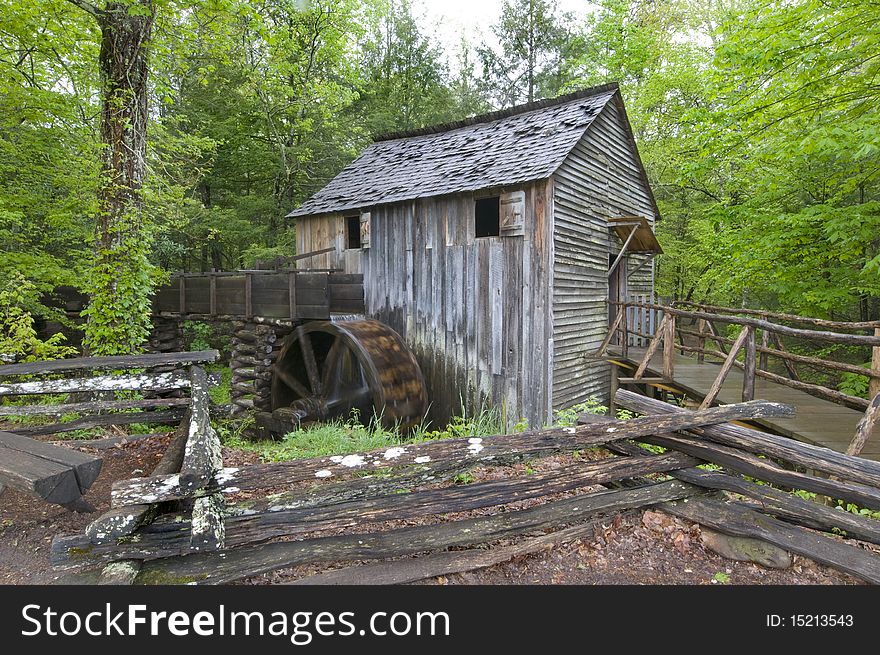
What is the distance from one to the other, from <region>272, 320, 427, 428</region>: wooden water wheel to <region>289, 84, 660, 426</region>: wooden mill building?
28.2 inches

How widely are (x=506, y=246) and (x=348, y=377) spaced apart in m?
4.33

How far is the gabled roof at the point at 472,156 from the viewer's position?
8.96 metres

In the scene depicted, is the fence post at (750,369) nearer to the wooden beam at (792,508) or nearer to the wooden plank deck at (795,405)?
the wooden plank deck at (795,405)

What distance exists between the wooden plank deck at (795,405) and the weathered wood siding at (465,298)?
2426 mm

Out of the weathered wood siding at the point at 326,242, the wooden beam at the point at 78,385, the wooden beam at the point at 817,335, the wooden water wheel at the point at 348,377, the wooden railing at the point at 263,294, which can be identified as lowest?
the wooden water wheel at the point at 348,377

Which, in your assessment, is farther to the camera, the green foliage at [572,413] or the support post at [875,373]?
the green foliage at [572,413]

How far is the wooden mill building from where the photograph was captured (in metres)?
8.57

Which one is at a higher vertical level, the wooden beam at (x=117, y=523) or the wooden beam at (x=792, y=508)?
the wooden beam at (x=117, y=523)

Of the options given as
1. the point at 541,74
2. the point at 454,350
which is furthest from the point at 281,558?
the point at 541,74

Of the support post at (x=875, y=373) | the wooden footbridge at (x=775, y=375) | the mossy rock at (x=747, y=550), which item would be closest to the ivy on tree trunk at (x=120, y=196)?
the mossy rock at (x=747, y=550)

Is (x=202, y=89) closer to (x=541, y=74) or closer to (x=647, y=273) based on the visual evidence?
(x=541, y=74)

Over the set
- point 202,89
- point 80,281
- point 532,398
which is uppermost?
point 202,89

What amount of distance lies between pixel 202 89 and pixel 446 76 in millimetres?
11344

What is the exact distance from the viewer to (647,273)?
13.4 metres
